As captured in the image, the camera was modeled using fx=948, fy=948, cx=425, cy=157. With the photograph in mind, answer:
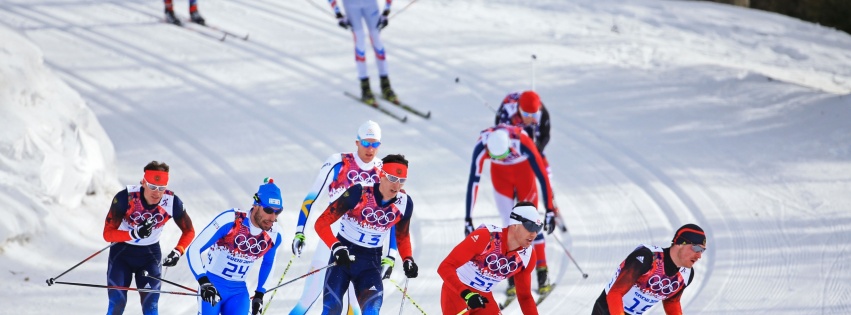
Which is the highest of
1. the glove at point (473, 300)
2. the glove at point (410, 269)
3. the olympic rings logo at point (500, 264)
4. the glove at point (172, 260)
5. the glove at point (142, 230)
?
the olympic rings logo at point (500, 264)

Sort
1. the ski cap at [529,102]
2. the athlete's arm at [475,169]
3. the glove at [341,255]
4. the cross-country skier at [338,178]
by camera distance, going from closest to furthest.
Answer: the glove at [341,255] → the cross-country skier at [338,178] → the athlete's arm at [475,169] → the ski cap at [529,102]

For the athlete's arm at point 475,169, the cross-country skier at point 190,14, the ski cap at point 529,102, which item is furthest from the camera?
the cross-country skier at point 190,14

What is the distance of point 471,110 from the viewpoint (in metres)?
12.8

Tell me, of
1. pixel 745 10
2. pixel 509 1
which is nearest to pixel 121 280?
pixel 509 1

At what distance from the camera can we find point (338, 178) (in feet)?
23.5

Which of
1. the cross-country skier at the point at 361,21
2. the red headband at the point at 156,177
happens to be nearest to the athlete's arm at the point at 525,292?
the red headband at the point at 156,177

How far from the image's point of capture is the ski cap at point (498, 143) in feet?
26.1

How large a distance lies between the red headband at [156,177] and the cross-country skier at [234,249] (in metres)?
0.57

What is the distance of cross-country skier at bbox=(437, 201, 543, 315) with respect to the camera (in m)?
5.89

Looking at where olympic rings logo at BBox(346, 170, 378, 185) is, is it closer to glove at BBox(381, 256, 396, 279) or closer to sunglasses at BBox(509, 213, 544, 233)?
glove at BBox(381, 256, 396, 279)

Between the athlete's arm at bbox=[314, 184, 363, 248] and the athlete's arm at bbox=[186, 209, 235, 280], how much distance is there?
0.67m

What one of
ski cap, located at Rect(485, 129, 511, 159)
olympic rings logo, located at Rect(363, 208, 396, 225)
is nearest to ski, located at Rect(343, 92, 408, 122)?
ski cap, located at Rect(485, 129, 511, 159)

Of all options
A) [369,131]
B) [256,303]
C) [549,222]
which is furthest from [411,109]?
[256,303]

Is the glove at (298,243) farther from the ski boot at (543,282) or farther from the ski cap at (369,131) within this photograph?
the ski boot at (543,282)
